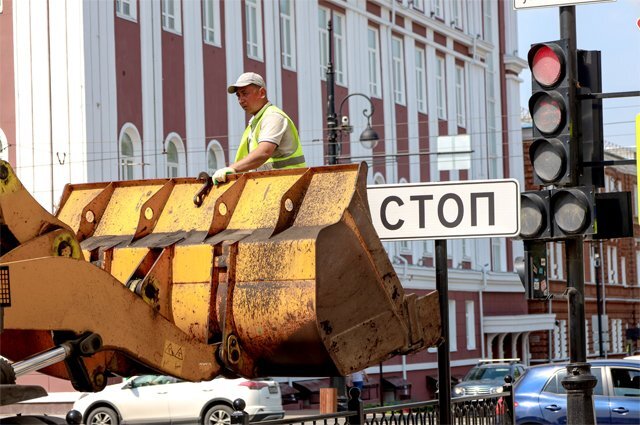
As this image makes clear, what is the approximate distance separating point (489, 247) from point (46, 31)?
28.4 meters

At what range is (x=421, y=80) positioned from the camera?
188 ft

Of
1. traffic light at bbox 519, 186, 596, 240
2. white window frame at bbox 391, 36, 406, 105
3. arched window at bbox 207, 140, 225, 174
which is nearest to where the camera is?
traffic light at bbox 519, 186, 596, 240

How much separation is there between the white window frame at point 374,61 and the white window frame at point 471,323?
10210 millimetres

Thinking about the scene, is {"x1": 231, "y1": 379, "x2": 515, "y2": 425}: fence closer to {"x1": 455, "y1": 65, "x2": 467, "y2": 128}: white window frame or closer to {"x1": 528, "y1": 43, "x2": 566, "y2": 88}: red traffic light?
{"x1": 528, "y1": 43, "x2": 566, "y2": 88}: red traffic light

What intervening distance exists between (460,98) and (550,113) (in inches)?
1861

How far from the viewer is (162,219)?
9.53 m

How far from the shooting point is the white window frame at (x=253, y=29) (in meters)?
44.9

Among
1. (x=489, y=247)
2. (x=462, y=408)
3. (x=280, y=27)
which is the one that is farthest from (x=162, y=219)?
(x=489, y=247)

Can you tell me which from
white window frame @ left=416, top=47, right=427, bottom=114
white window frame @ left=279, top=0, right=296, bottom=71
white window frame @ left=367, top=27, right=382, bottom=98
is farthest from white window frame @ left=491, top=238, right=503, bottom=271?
white window frame @ left=279, top=0, right=296, bottom=71

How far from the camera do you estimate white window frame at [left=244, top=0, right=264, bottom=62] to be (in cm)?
4488

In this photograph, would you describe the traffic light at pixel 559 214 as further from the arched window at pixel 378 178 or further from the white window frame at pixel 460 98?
the white window frame at pixel 460 98

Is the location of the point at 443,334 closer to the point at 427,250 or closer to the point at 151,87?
the point at 151,87

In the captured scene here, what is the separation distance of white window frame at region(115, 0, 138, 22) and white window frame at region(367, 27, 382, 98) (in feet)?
48.4

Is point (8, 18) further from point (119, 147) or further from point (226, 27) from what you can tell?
point (226, 27)
